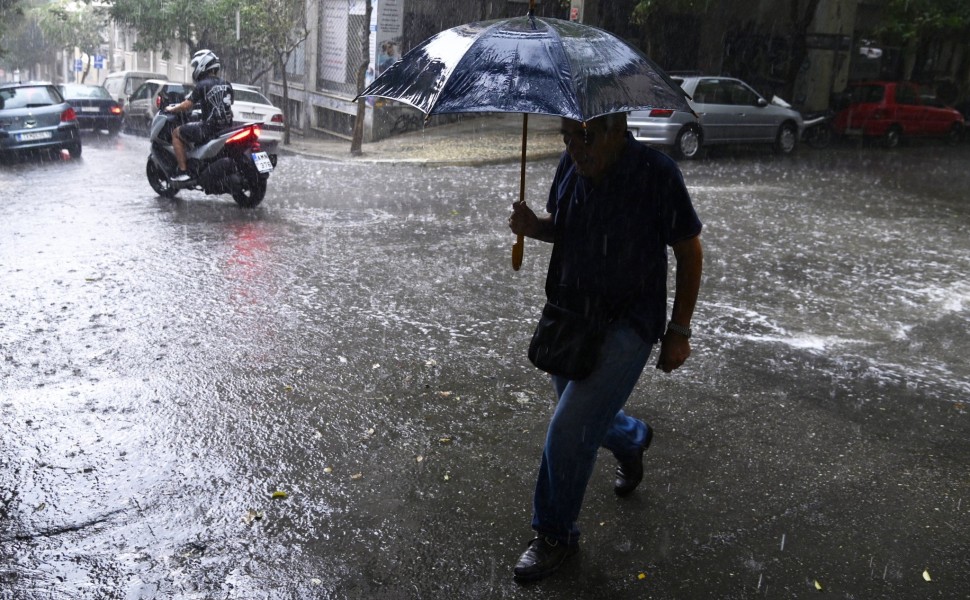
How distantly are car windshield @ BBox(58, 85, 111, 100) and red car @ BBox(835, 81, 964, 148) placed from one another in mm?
19217

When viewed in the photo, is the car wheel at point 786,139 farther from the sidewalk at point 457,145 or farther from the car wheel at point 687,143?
the sidewalk at point 457,145

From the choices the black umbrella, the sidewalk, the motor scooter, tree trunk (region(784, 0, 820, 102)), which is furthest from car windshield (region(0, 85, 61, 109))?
tree trunk (region(784, 0, 820, 102))

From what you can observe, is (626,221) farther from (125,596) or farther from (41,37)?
(41,37)

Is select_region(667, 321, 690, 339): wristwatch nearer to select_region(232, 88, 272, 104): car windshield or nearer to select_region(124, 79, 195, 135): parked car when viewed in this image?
select_region(232, 88, 272, 104): car windshield

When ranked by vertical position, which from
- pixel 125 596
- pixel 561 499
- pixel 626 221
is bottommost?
pixel 125 596

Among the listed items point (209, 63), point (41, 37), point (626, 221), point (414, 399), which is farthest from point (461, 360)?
point (41, 37)

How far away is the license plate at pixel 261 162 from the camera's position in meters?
10.7

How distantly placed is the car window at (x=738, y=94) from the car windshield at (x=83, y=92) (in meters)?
15.2

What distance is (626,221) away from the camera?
10.4ft

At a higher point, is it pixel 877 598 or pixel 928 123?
pixel 928 123

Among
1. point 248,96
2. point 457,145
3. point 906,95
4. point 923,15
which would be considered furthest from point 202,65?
point 923,15

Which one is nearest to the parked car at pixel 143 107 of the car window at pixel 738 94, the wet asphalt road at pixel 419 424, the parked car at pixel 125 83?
the parked car at pixel 125 83

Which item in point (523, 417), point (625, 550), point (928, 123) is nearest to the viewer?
point (625, 550)

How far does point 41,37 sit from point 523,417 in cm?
6111
